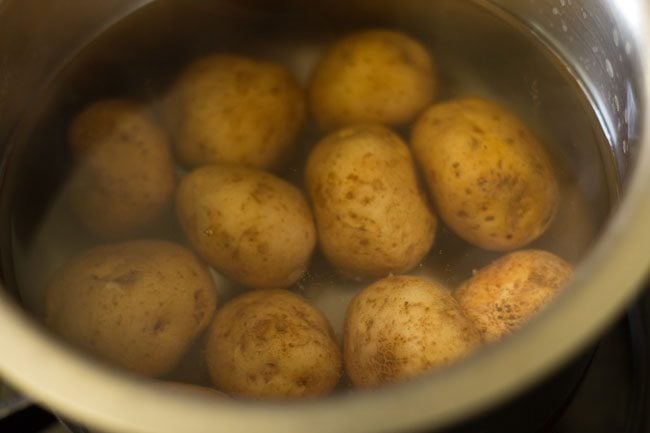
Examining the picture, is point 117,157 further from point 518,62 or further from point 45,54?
point 518,62

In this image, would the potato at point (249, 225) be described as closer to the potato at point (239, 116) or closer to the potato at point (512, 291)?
the potato at point (239, 116)

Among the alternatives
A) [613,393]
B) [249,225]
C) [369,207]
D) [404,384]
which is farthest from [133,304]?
[613,393]

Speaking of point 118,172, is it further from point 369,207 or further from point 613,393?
point 613,393

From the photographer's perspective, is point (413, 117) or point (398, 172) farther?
point (413, 117)

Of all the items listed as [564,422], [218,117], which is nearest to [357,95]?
[218,117]

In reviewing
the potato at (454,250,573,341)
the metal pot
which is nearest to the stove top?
the potato at (454,250,573,341)
